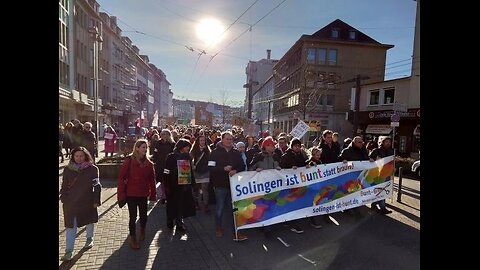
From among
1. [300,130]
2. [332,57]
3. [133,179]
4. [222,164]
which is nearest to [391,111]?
[332,57]

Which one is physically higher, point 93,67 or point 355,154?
point 93,67

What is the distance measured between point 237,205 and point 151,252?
5.27ft

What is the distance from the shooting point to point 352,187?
6.92 metres

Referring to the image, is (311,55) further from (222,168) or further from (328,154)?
(222,168)

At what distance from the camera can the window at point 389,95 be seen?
26612mm

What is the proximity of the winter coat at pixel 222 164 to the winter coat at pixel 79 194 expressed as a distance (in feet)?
6.45

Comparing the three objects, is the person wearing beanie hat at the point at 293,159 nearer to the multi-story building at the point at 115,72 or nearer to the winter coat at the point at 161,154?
the winter coat at the point at 161,154

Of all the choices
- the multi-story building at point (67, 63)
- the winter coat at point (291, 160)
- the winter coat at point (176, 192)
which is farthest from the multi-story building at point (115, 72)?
the winter coat at point (291, 160)

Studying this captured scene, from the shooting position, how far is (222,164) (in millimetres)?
5703

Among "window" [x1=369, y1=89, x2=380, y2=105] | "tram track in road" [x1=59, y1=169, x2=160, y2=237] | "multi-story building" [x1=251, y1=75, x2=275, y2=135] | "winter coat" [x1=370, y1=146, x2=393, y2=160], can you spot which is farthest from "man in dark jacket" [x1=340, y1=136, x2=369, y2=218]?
"multi-story building" [x1=251, y1=75, x2=275, y2=135]

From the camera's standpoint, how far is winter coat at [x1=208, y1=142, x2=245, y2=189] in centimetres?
568

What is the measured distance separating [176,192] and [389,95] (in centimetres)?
2601
